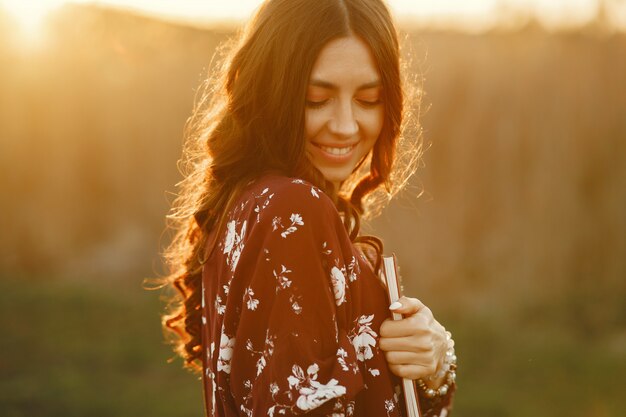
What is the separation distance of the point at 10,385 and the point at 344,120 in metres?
4.38

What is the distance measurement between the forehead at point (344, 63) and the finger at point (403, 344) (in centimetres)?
52

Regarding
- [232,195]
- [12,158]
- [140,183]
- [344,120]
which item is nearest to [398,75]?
[344,120]

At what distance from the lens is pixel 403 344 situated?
167 cm

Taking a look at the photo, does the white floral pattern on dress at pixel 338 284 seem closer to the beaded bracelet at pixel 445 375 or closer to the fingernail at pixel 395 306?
the fingernail at pixel 395 306

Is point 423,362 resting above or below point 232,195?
below

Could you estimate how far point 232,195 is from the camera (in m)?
1.71

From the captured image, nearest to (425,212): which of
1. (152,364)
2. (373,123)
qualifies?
(152,364)

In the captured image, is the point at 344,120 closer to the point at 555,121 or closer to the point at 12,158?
the point at 555,121

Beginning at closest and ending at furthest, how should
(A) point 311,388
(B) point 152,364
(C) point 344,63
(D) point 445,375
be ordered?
(A) point 311,388
(C) point 344,63
(D) point 445,375
(B) point 152,364

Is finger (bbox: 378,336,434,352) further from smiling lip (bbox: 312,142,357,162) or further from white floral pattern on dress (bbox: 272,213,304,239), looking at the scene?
smiling lip (bbox: 312,142,357,162)

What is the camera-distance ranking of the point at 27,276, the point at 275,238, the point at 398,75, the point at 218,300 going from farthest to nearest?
1. the point at 27,276
2. the point at 398,75
3. the point at 218,300
4. the point at 275,238

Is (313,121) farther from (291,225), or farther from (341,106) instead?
(291,225)

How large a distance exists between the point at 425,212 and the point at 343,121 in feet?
18.8

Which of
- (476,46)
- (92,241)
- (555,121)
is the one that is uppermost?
(476,46)
